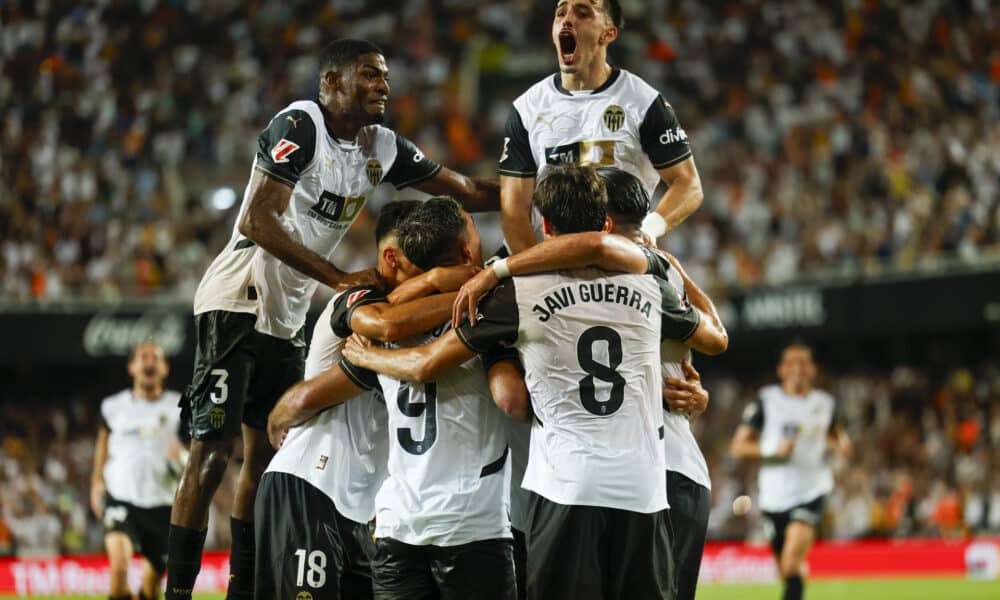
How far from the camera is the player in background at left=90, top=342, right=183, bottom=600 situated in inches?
431

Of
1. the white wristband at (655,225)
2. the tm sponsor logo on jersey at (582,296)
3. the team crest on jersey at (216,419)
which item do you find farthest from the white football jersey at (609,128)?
the team crest on jersey at (216,419)

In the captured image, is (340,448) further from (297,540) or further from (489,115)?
(489,115)

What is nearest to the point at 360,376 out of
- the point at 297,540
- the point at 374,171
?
the point at 297,540

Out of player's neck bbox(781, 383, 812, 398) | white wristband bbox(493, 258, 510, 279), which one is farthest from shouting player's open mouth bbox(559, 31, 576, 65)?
player's neck bbox(781, 383, 812, 398)

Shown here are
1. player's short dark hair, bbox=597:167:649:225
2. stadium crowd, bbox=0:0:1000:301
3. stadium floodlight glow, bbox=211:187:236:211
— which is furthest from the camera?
stadium floodlight glow, bbox=211:187:236:211

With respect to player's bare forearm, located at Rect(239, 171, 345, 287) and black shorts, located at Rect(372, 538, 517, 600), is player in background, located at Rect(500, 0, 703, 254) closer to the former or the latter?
player's bare forearm, located at Rect(239, 171, 345, 287)

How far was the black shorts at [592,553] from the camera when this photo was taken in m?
4.77

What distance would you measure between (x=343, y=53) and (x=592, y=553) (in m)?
3.16

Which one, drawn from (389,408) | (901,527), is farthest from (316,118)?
(901,527)

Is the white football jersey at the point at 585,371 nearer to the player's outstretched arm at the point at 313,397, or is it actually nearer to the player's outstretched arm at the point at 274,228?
the player's outstretched arm at the point at 313,397

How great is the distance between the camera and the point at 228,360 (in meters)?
6.73

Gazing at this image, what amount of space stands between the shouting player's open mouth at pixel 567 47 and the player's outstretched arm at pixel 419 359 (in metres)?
2.25

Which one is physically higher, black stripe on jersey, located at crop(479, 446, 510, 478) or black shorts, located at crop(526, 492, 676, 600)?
black stripe on jersey, located at crop(479, 446, 510, 478)

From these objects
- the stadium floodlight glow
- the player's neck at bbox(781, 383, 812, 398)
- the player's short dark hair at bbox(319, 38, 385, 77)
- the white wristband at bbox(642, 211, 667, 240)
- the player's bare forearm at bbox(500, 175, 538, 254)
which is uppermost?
the stadium floodlight glow
